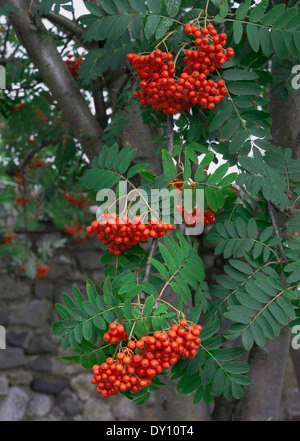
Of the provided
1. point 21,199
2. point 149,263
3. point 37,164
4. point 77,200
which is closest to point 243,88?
point 149,263

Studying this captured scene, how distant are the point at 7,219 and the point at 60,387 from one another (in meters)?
1.24

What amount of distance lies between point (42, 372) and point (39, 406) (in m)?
0.22

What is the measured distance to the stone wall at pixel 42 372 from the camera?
3076 mm

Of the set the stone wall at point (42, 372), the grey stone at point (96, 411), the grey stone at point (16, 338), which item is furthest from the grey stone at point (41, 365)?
the grey stone at point (96, 411)

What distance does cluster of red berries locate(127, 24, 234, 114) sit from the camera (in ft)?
3.06

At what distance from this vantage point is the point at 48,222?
3268 mm

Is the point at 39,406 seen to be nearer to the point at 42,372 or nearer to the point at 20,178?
the point at 42,372

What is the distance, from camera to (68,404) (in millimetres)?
3125

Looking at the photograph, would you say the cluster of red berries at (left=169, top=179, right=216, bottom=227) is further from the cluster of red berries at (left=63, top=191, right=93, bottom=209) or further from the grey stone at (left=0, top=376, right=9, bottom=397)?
the grey stone at (left=0, top=376, right=9, bottom=397)

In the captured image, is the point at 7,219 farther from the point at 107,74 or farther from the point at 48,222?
the point at 107,74

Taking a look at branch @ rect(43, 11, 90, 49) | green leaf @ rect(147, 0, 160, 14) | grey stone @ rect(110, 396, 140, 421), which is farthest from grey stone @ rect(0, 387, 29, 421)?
green leaf @ rect(147, 0, 160, 14)

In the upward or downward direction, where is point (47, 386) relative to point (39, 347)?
downward

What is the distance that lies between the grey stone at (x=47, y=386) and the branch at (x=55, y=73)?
2.16 metres

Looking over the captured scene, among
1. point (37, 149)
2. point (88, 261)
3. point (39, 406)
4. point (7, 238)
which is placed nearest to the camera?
point (37, 149)
